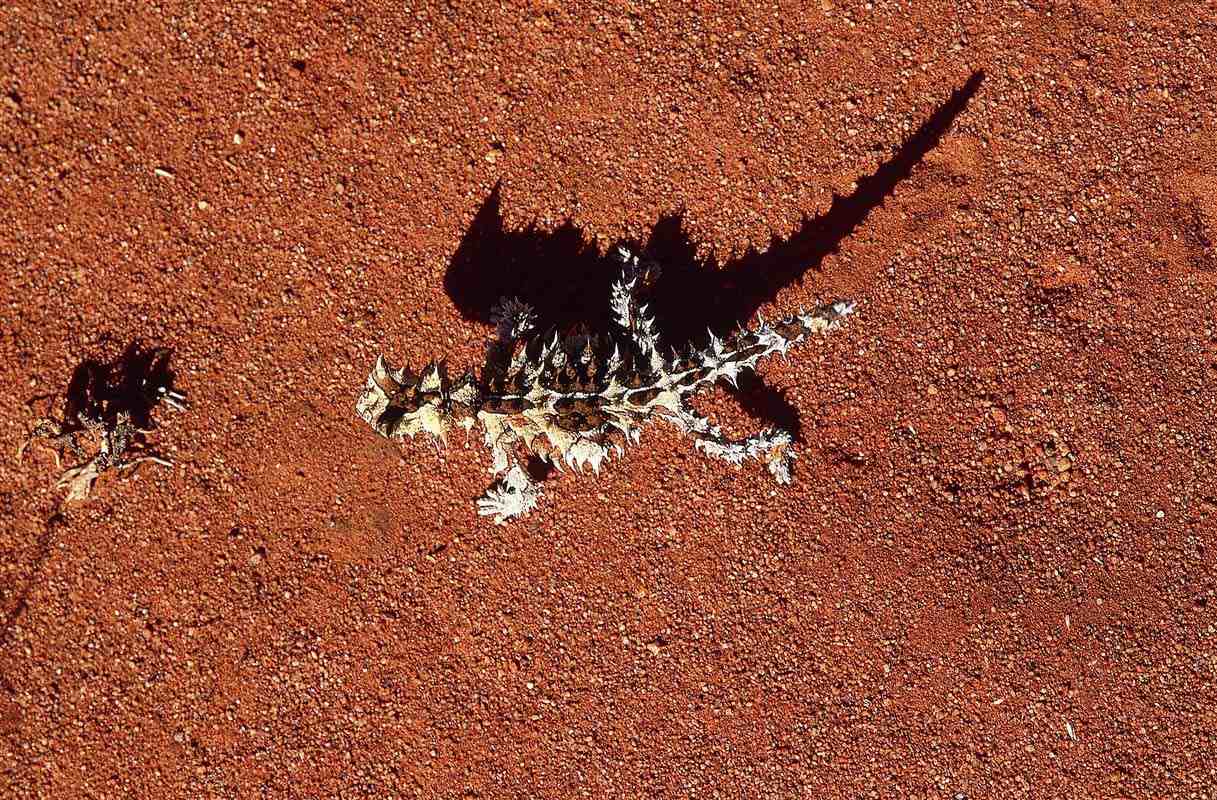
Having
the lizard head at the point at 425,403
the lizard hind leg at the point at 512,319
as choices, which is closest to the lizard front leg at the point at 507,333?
the lizard hind leg at the point at 512,319

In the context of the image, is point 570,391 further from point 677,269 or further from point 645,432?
point 677,269

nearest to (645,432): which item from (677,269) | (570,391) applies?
(570,391)

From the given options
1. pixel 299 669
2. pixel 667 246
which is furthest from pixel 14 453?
pixel 667 246

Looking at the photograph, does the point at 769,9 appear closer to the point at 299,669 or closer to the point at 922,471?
the point at 922,471

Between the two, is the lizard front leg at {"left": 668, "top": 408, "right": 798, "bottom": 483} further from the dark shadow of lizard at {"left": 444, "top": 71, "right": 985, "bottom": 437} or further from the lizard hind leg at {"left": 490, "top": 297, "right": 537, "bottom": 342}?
the lizard hind leg at {"left": 490, "top": 297, "right": 537, "bottom": 342}

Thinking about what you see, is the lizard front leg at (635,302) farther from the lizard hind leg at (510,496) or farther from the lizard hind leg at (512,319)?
the lizard hind leg at (510,496)

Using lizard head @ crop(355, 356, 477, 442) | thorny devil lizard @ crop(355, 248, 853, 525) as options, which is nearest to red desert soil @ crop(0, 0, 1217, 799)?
thorny devil lizard @ crop(355, 248, 853, 525)

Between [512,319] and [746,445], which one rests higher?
[512,319]
